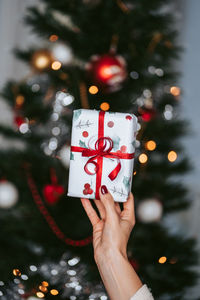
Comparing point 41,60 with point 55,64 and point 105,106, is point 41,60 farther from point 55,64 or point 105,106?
point 105,106

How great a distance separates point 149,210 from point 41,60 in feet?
2.89

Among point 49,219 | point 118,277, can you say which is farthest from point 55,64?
point 118,277

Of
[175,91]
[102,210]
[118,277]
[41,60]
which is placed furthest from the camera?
[175,91]

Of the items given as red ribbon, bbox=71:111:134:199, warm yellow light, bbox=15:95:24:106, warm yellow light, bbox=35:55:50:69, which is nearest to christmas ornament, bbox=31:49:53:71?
warm yellow light, bbox=35:55:50:69

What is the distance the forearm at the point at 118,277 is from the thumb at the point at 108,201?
0.36ft

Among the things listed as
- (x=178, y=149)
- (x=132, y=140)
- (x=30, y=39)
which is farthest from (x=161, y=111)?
(x=30, y=39)

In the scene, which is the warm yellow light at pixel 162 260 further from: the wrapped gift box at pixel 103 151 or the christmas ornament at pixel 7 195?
the christmas ornament at pixel 7 195

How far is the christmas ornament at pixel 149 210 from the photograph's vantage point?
57.4 inches

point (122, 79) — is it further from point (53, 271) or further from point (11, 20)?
point (11, 20)

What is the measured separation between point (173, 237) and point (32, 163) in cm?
86

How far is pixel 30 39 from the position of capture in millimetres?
2162

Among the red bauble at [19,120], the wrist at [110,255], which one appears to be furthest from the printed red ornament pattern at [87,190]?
the red bauble at [19,120]

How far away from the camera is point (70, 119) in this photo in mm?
1410

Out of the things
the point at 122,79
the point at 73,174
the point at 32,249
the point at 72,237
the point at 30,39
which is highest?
the point at 30,39
